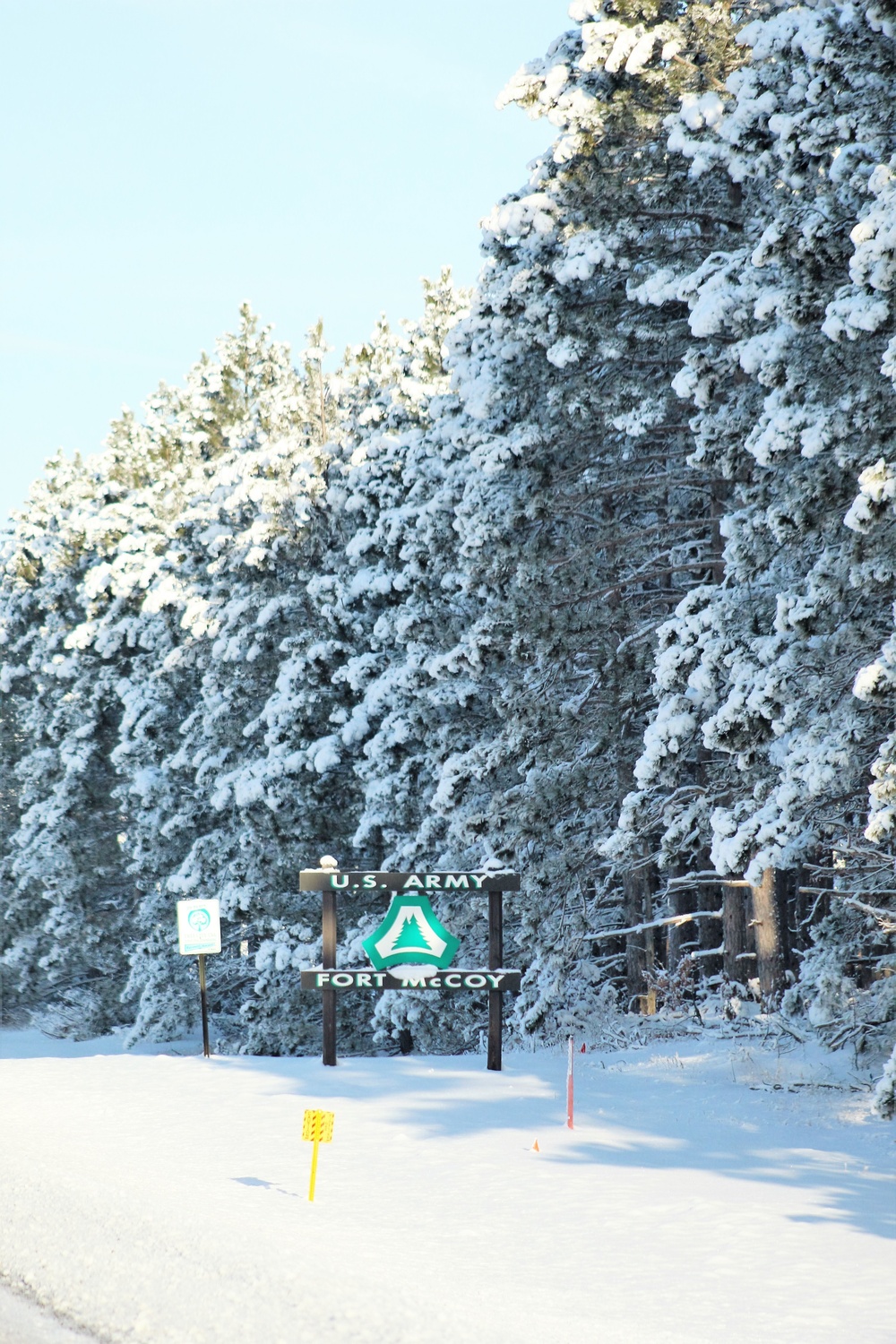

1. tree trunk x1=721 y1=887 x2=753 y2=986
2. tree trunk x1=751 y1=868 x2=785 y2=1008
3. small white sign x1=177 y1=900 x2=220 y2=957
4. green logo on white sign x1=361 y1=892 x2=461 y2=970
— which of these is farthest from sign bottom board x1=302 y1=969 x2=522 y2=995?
tree trunk x1=721 y1=887 x2=753 y2=986

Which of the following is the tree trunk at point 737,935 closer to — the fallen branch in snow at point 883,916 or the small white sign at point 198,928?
the fallen branch in snow at point 883,916

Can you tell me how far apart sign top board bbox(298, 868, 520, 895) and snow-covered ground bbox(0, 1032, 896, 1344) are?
6.87ft

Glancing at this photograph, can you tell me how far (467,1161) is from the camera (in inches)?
440

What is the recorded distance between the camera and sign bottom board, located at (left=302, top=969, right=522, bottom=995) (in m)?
16.1

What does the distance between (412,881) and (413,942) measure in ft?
2.42

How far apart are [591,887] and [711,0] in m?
14.4

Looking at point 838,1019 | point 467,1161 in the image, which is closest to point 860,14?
point 838,1019

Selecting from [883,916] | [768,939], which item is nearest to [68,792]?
[768,939]

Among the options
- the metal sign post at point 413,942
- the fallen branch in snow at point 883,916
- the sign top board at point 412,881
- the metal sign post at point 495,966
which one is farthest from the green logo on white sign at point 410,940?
the fallen branch in snow at point 883,916

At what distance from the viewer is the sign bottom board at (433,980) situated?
52.8ft

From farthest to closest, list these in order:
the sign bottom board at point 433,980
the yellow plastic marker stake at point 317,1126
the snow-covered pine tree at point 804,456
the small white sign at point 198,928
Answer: the small white sign at point 198,928 → the sign bottom board at point 433,980 → the snow-covered pine tree at point 804,456 → the yellow plastic marker stake at point 317,1126

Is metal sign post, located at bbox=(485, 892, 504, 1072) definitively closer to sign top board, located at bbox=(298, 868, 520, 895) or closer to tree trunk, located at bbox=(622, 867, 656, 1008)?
sign top board, located at bbox=(298, 868, 520, 895)

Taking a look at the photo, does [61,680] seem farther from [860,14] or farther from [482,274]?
[860,14]

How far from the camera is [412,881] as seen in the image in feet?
52.6
